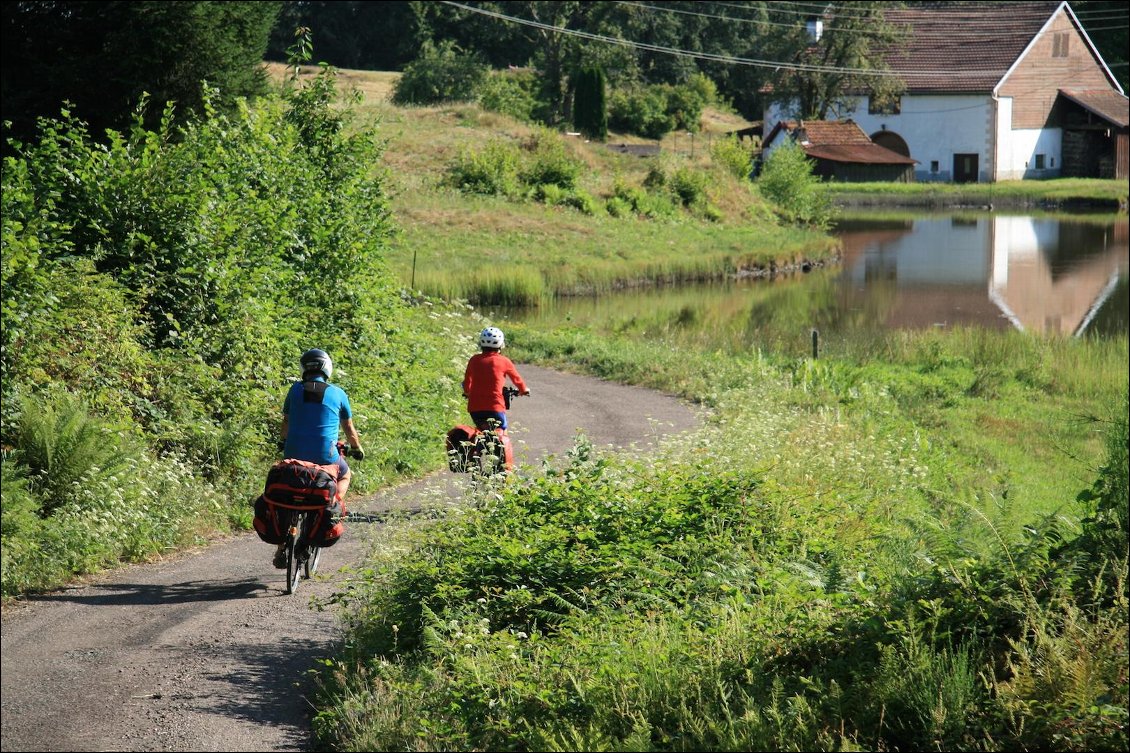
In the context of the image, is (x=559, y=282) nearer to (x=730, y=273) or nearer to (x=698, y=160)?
(x=730, y=273)

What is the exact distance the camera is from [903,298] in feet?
129

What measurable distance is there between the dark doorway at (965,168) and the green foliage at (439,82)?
3560 cm

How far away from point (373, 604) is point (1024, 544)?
4.15 m

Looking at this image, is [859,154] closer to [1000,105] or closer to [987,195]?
[987,195]

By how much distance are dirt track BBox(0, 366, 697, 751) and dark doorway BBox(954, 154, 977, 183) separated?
86.8 metres

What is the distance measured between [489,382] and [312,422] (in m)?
2.84

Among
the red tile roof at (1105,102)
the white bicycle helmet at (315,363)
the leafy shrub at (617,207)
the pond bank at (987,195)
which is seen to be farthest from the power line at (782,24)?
the white bicycle helmet at (315,363)

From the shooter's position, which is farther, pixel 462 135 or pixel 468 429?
pixel 462 135

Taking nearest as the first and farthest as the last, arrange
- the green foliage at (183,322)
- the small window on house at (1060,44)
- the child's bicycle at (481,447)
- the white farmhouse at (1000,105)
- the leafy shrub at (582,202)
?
the green foliage at (183,322) → the child's bicycle at (481,447) → the leafy shrub at (582,202) → the white farmhouse at (1000,105) → the small window on house at (1060,44)

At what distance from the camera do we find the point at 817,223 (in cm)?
5991

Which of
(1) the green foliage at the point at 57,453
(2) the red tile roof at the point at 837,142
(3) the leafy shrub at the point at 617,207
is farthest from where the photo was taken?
(2) the red tile roof at the point at 837,142

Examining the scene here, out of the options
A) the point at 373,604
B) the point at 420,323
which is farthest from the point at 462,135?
the point at 373,604

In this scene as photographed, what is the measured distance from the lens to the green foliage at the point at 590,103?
75.6 m

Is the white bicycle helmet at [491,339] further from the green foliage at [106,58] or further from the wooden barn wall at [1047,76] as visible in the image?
the wooden barn wall at [1047,76]
